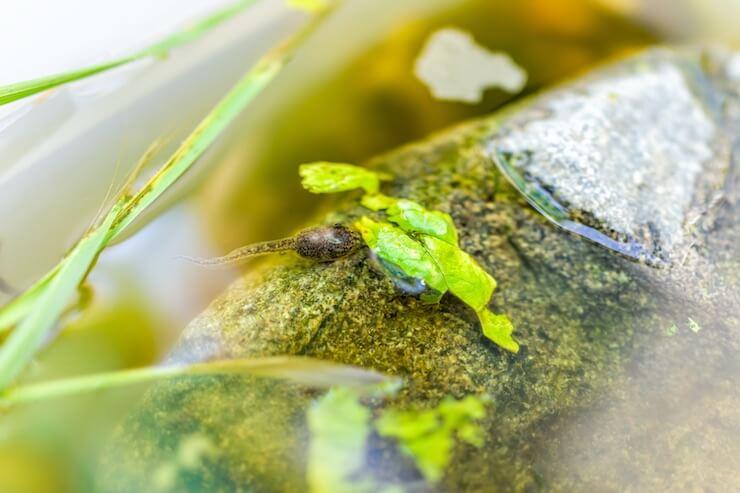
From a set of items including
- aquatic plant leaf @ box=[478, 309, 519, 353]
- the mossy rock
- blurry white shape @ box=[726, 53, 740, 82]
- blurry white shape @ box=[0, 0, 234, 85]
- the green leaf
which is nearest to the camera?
the mossy rock

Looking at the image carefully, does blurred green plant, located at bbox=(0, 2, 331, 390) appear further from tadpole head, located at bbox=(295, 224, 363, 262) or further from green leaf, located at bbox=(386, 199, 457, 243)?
green leaf, located at bbox=(386, 199, 457, 243)

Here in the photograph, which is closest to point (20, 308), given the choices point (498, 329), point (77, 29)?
point (77, 29)

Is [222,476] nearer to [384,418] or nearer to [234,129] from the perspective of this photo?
[384,418]

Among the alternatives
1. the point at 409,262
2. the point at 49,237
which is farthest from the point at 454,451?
the point at 49,237

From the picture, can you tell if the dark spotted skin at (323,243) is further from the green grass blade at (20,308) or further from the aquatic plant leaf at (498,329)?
the green grass blade at (20,308)

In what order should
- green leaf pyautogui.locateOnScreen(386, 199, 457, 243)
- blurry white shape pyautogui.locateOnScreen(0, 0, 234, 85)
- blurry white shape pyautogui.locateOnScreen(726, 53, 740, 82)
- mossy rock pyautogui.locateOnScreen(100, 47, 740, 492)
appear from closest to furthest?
mossy rock pyautogui.locateOnScreen(100, 47, 740, 492) < green leaf pyautogui.locateOnScreen(386, 199, 457, 243) < blurry white shape pyautogui.locateOnScreen(0, 0, 234, 85) < blurry white shape pyautogui.locateOnScreen(726, 53, 740, 82)

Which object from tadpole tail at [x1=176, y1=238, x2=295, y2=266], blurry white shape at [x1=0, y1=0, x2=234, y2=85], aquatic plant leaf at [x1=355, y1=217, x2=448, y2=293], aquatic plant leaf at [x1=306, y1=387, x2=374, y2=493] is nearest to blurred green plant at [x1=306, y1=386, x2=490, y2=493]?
aquatic plant leaf at [x1=306, y1=387, x2=374, y2=493]
